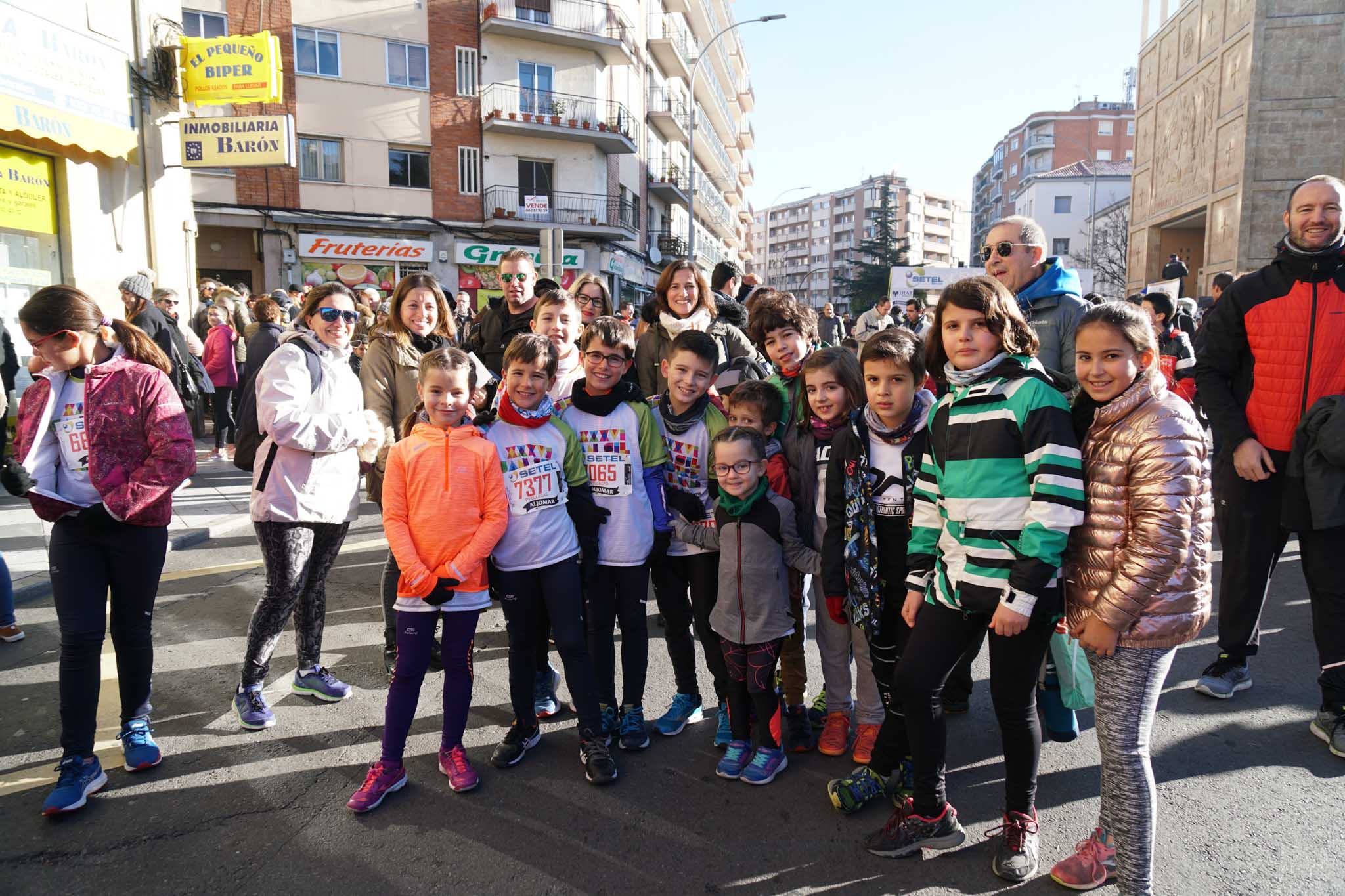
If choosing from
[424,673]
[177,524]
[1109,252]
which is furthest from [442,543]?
[1109,252]

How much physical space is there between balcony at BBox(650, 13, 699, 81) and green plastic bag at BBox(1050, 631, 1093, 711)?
109 ft

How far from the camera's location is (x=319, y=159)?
23.7m

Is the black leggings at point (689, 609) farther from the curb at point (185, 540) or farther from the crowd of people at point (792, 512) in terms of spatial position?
the curb at point (185, 540)

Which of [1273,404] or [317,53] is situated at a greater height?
[317,53]

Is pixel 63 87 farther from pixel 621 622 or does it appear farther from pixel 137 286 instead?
pixel 621 622

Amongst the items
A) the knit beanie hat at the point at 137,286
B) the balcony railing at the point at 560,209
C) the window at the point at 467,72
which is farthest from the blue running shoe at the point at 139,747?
the window at the point at 467,72

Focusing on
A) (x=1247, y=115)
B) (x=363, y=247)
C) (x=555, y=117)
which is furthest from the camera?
(x=1247, y=115)

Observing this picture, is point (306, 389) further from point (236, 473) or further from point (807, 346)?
point (236, 473)

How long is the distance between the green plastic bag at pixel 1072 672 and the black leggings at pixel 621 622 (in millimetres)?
1753

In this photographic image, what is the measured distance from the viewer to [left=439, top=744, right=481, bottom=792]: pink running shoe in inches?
126

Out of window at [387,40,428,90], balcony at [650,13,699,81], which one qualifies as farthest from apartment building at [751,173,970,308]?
window at [387,40,428,90]

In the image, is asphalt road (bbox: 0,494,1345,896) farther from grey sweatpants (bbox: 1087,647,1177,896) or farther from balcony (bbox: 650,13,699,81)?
balcony (bbox: 650,13,699,81)

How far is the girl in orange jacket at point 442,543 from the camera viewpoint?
318 cm

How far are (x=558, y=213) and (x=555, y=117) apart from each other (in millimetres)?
3042
